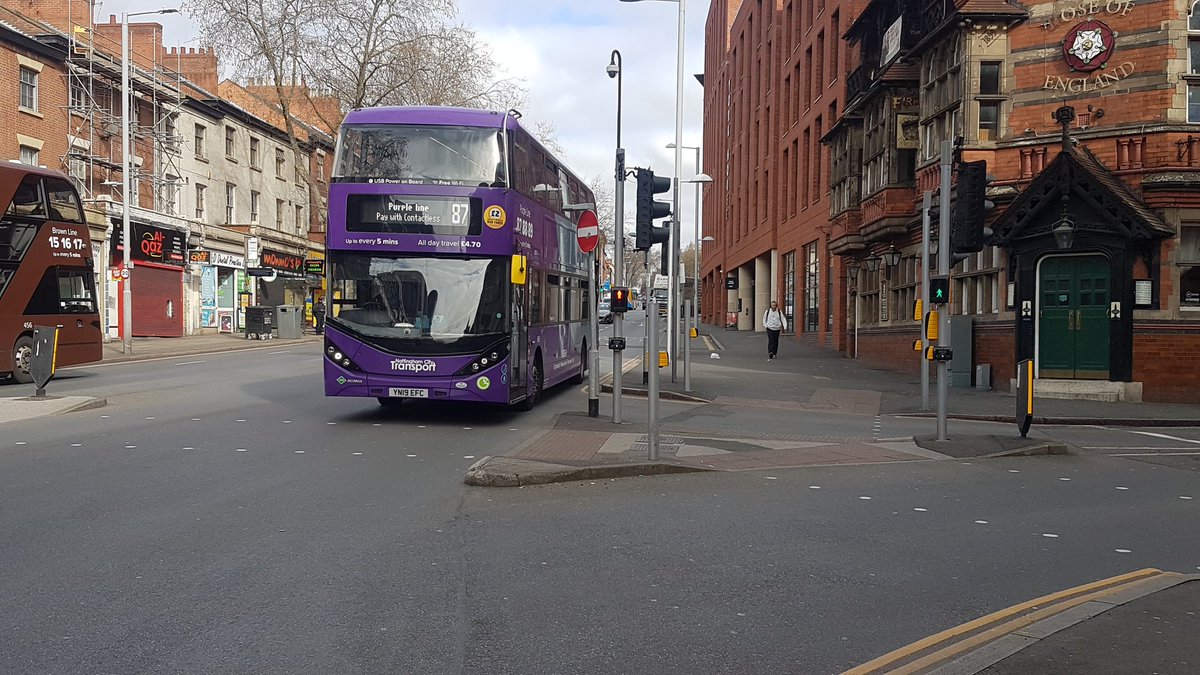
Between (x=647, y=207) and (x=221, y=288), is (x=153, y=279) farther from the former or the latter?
(x=647, y=207)

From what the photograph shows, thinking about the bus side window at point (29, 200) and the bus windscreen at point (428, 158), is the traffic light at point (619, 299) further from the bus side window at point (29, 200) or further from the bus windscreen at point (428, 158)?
the bus side window at point (29, 200)

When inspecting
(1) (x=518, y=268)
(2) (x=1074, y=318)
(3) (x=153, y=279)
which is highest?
(3) (x=153, y=279)

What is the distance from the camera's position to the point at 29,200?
62.1ft

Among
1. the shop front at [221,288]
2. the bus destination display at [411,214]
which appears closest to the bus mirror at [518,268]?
the bus destination display at [411,214]

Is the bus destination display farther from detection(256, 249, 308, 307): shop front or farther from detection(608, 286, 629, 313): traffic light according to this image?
detection(256, 249, 308, 307): shop front

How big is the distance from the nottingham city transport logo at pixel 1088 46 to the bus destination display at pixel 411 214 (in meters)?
13.1

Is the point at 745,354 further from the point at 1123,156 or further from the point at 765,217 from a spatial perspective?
the point at 765,217

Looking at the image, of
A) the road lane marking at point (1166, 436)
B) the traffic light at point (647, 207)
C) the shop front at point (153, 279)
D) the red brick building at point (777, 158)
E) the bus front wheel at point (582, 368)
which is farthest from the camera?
the red brick building at point (777, 158)

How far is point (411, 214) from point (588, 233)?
95.3 inches

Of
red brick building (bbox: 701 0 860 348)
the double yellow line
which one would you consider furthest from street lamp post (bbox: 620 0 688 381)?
the double yellow line

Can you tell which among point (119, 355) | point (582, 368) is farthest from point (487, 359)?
point (119, 355)

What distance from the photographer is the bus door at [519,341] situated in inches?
543

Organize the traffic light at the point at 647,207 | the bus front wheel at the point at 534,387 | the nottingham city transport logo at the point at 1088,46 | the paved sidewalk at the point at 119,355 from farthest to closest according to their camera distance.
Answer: the nottingham city transport logo at the point at 1088,46, the bus front wheel at the point at 534,387, the paved sidewalk at the point at 119,355, the traffic light at the point at 647,207

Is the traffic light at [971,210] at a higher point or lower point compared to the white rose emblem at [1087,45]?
lower
